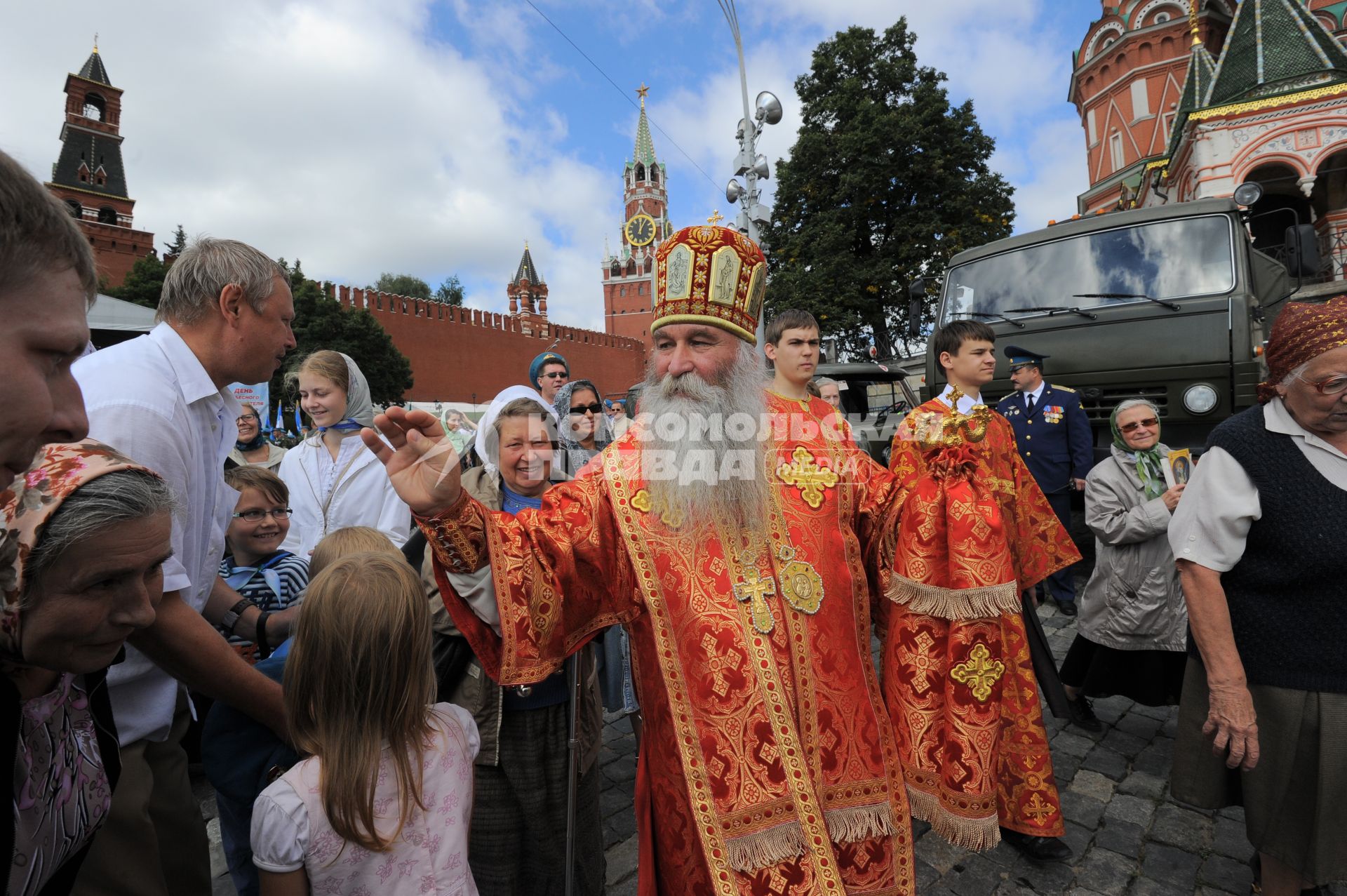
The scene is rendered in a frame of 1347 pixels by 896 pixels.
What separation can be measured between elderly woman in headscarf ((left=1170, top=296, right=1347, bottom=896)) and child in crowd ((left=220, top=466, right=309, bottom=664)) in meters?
3.18

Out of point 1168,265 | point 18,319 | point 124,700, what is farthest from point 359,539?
point 1168,265

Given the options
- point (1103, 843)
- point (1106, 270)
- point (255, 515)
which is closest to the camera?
point (255, 515)

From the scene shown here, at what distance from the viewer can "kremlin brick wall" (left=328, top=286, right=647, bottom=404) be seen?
112 ft

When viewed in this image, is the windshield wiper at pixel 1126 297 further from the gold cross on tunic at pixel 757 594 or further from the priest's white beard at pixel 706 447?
the gold cross on tunic at pixel 757 594

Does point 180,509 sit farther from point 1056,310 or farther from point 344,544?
point 1056,310

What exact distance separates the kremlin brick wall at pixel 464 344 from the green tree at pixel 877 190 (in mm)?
12687

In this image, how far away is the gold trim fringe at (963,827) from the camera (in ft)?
5.53

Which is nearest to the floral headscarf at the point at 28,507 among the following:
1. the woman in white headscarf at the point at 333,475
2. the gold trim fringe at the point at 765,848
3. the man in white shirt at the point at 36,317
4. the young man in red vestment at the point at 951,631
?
the man in white shirt at the point at 36,317

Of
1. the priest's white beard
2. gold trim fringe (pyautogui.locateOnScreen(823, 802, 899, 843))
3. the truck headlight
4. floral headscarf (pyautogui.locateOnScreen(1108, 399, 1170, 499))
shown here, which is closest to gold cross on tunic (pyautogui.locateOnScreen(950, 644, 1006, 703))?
gold trim fringe (pyautogui.locateOnScreen(823, 802, 899, 843))

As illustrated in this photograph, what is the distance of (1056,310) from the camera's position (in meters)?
5.84

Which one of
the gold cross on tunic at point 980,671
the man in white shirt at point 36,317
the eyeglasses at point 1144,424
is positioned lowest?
the gold cross on tunic at point 980,671

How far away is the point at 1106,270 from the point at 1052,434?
62.0 inches

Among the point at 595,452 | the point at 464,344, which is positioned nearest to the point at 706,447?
the point at 595,452

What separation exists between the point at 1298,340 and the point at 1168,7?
34021mm
